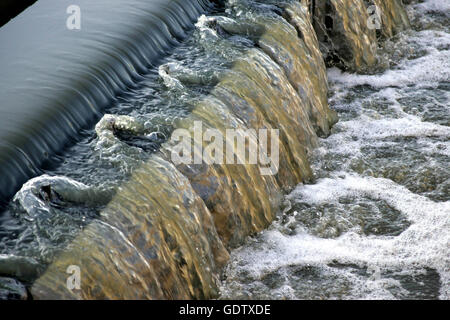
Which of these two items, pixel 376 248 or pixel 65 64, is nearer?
pixel 376 248

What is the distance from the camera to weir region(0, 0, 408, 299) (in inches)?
149

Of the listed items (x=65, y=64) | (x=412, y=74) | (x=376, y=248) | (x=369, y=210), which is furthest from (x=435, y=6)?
(x=65, y=64)

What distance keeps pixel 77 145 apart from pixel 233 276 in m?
1.37

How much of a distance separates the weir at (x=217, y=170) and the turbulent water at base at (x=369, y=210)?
18 cm

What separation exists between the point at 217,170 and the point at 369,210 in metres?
1.27

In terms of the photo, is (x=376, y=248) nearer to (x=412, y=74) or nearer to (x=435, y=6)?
(x=412, y=74)

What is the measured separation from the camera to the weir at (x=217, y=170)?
3.78 metres

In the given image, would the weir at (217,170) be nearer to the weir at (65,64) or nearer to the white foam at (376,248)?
the weir at (65,64)

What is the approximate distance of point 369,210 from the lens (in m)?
5.18

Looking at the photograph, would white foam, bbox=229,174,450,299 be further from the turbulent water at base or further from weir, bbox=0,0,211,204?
weir, bbox=0,0,211,204

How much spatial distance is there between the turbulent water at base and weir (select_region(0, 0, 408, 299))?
177 mm

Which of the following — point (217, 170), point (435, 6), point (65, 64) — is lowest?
point (435, 6)

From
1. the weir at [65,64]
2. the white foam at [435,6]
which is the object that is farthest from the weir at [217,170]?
the white foam at [435,6]

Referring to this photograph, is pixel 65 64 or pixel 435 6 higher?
pixel 65 64
